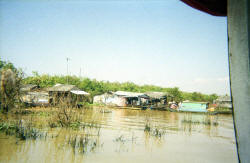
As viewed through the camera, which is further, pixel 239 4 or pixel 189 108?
pixel 189 108

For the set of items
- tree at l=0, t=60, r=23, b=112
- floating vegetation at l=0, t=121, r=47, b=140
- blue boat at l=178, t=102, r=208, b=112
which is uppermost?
tree at l=0, t=60, r=23, b=112

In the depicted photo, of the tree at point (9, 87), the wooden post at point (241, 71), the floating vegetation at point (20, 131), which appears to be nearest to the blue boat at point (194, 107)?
the tree at point (9, 87)

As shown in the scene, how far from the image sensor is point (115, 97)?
39.9 metres

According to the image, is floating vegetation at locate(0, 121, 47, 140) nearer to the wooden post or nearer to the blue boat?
the wooden post

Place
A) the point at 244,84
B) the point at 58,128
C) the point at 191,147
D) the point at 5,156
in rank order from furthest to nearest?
the point at 58,128 < the point at 191,147 < the point at 5,156 < the point at 244,84

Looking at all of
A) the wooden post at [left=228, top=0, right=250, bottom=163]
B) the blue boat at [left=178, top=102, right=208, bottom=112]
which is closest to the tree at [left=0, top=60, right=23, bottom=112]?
the wooden post at [left=228, top=0, right=250, bottom=163]

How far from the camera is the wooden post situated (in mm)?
1229

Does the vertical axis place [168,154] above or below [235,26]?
below

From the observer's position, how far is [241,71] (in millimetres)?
1255

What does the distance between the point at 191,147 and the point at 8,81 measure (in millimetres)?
10629

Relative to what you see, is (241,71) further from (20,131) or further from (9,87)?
(9,87)

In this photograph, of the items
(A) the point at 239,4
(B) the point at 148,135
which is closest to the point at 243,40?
(A) the point at 239,4

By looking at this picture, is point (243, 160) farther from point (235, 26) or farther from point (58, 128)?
point (58, 128)

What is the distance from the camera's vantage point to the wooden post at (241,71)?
4.03 ft
